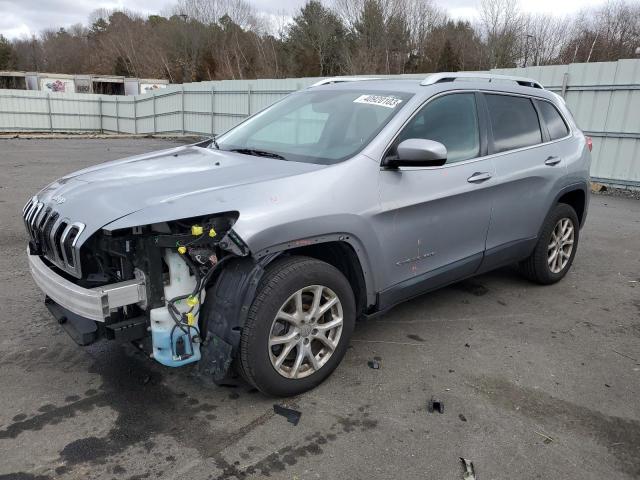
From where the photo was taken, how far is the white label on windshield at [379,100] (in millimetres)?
3574

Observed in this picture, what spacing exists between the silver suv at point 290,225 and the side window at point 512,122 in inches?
0.8

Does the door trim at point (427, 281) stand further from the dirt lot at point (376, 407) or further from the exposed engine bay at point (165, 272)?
the exposed engine bay at point (165, 272)

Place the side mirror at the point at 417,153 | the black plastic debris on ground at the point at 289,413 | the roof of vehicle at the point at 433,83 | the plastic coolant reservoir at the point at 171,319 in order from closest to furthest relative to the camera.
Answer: the plastic coolant reservoir at the point at 171,319, the black plastic debris on ground at the point at 289,413, the side mirror at the point at 417,153, the roof of vehicle at the point at 433,83

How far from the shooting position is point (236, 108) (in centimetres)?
2062

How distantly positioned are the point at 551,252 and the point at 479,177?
1.63m

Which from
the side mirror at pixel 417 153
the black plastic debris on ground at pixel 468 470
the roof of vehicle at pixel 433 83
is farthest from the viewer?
the roof of vehicle at pixel 433 83

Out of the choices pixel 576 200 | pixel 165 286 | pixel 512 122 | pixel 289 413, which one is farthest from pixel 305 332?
pixel 576 200

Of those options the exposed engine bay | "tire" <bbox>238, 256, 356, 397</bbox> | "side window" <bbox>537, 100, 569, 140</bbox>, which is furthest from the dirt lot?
"side window" <bbox>537, 100, 569, 140</bbox>

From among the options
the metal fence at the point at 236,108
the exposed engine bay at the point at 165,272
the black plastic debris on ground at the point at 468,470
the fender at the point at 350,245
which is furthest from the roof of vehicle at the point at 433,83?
the metal fence at the point at 236,108

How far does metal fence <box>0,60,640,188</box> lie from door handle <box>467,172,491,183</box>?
8380 millimetres

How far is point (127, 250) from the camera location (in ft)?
8.84

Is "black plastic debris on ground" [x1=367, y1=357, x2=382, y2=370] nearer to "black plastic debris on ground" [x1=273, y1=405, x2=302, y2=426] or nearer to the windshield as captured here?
"black plastic debris on ground" [x1=273, y1=405, x2=302, y2=426]

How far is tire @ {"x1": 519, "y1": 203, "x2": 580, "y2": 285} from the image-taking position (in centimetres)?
476

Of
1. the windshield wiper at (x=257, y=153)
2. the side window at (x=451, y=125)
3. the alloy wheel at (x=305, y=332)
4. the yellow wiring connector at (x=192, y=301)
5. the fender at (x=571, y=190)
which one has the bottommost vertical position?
the alloy wheel at (x=305, y=332)
